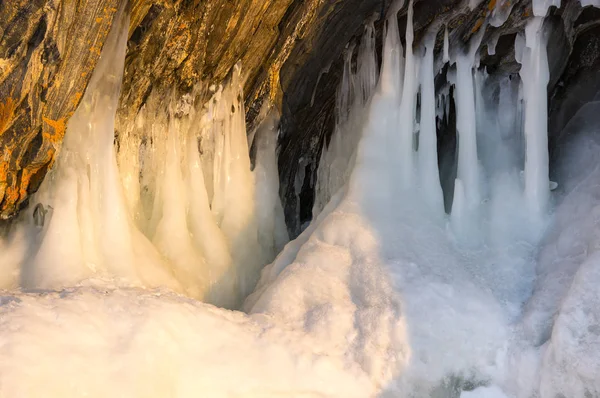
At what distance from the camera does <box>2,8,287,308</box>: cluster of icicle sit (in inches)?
175

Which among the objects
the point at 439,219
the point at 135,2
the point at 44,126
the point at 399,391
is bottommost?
the point at 399,391

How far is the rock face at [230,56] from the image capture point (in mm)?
3869

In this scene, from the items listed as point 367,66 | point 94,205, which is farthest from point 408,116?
point 94,205

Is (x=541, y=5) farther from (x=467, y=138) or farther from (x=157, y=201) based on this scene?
(x=157, y=201)

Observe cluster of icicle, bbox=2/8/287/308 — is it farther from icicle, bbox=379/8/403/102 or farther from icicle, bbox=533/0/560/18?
icicle, bbox=533/0/560/18

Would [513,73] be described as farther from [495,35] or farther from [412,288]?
[412,288]

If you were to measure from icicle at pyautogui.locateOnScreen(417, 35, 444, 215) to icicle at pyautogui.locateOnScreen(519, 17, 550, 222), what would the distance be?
73 cm

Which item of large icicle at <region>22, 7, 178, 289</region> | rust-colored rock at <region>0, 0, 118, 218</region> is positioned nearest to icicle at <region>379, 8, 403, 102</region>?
large icicle at <region>22, 7, 178, 289</region>

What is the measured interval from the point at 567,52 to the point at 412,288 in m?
3.25

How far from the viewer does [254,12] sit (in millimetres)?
5156

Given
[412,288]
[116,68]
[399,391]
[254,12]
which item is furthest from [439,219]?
[116,68]

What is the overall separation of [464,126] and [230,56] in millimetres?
2150

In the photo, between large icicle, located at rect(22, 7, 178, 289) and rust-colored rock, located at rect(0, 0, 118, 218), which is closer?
rust-colored rock, located at rect(0, 0, 118, 218)

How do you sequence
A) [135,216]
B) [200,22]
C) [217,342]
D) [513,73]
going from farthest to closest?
[513,73], [135,216], [200,22], [217,342]
